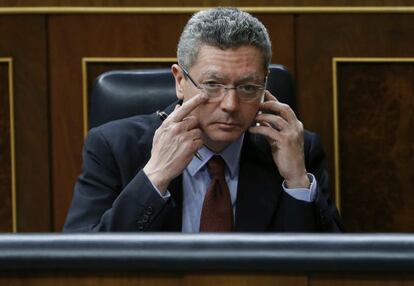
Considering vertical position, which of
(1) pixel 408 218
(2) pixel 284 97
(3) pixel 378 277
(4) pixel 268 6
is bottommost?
(1) pixel 408 218

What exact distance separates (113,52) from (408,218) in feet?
2.14

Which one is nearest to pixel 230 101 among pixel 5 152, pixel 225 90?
pixel 225 90

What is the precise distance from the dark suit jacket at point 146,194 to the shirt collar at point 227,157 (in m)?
Result: 0.01

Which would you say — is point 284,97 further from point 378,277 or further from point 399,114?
point 378,277

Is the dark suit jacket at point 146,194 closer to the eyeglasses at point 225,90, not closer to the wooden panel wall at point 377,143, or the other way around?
the eyeglasses at point 225,90

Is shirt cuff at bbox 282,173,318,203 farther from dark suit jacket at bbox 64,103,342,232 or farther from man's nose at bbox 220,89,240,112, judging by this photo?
man's nose at bbox 220,89,240,112

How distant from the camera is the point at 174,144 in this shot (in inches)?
48.5

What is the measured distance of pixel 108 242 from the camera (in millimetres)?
722

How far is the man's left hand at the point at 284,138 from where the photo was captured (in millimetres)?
1261

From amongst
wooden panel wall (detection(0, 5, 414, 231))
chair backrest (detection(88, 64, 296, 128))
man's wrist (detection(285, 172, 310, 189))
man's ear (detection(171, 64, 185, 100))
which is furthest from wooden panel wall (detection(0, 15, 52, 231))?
man's wrist (detection(285, 172, 310, 189))

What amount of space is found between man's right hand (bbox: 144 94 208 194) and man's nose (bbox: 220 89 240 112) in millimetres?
25

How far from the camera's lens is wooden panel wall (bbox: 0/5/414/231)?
182cm

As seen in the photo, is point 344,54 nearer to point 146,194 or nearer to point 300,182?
point 300,182
